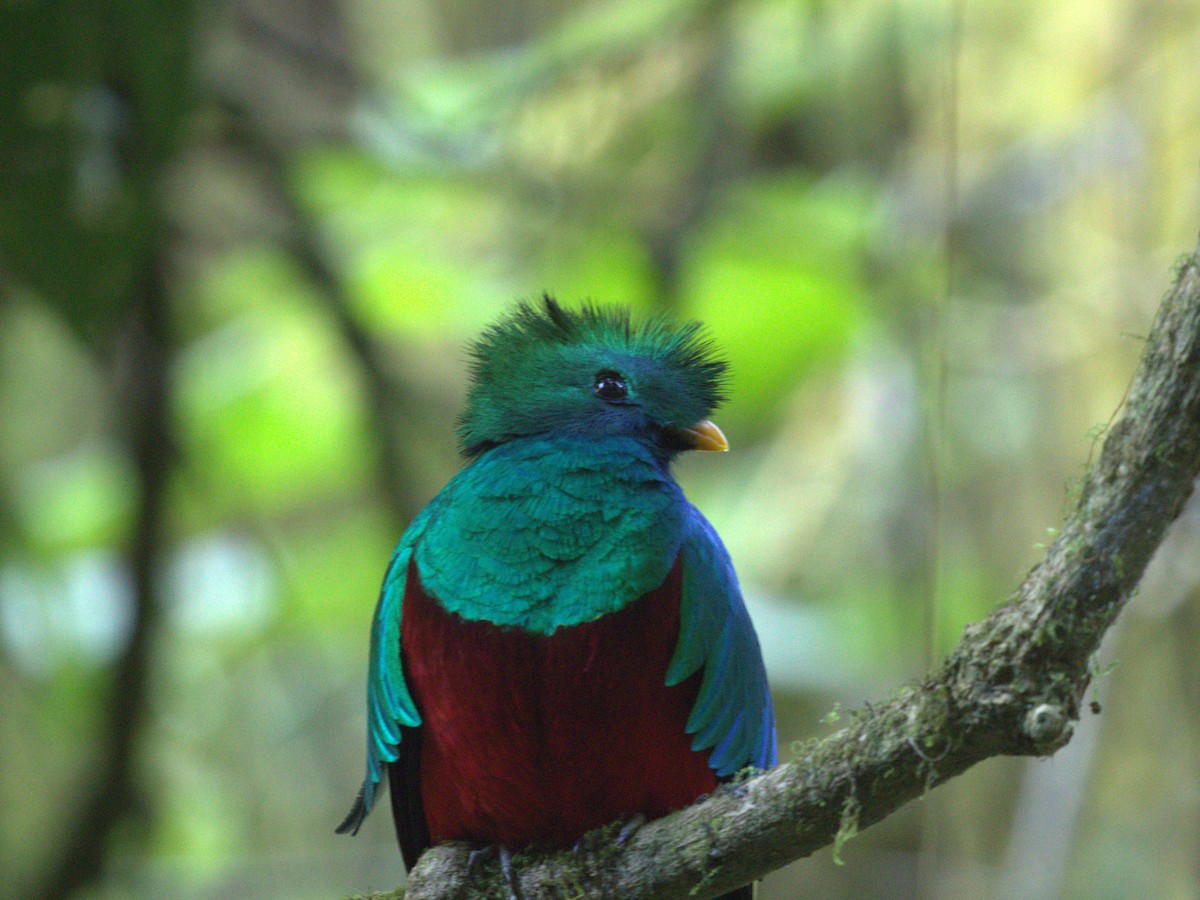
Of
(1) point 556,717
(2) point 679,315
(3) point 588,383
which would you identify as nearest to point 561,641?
(1) point 556,717

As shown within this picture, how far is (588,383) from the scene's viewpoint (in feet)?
9.35

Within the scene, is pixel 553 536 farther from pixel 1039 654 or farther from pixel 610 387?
pixel 1039 654

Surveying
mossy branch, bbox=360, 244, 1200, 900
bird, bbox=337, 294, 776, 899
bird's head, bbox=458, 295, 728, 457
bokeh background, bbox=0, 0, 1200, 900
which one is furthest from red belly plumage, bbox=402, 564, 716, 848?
bokeh background, bbox=0, 0, 1200, 900

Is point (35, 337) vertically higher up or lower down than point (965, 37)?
higher up

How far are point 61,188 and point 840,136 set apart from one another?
3586 millimetres

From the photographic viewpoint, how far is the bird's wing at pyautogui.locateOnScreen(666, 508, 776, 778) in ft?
8.40

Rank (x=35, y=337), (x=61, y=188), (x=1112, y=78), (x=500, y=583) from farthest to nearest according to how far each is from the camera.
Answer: (x=35, y=337) → (x=1112, y=78) → (x=61, y=188) → (x=500, y=583)

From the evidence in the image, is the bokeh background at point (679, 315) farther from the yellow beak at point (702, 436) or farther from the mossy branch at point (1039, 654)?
the mossy branch at point (1039, 654)

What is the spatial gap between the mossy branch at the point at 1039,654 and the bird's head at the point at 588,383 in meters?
1.02

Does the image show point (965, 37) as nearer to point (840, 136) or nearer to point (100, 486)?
point (840, 136)

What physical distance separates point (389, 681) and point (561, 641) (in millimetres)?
431

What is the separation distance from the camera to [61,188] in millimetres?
4027

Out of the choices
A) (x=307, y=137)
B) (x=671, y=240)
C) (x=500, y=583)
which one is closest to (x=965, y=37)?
(x=671, y=240)

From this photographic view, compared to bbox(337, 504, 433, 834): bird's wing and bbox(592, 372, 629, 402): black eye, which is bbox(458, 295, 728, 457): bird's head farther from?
bbox(337, 504, 433, 834): bird's wing
